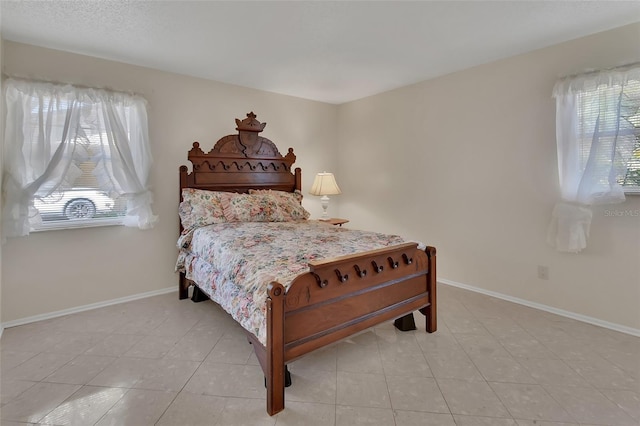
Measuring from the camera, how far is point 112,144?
295cm

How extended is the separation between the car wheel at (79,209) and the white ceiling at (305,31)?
54.4 inches

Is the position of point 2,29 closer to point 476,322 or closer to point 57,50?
point 57,50

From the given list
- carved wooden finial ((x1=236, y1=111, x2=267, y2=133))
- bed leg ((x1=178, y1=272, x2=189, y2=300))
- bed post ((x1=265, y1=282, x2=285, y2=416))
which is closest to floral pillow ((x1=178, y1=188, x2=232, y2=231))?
bed leg ((x1=178, y1=272, x2=189, y2=300))

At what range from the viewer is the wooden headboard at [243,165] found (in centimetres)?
350

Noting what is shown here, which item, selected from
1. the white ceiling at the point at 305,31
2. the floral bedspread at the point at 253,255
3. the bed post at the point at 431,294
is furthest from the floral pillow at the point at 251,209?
the bed post at the point at 431,294

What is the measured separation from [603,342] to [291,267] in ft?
8.04

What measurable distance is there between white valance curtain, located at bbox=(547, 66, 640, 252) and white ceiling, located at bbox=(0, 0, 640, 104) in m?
0.47

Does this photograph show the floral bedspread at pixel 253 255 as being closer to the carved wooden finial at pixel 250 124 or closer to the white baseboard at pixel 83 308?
the white baseboard at pixel 83 308

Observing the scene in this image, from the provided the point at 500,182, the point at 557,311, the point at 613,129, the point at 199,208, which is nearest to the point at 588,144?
the point at 613,129

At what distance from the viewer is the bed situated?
1702 mm

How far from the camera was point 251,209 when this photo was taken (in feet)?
11.2

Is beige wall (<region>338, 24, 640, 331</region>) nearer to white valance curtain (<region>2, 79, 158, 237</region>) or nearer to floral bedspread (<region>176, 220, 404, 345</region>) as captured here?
floral bedspread (<region>176, 220, 404, 345</region>)

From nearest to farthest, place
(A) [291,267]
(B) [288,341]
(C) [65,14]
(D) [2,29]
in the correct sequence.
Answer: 1. (B) [288,341]
2. (A) [291,267]
3. (C) [65,14]
4. (D) [2,29]

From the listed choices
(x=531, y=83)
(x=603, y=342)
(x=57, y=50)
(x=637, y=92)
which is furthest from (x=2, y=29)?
(x=603, y=342)
